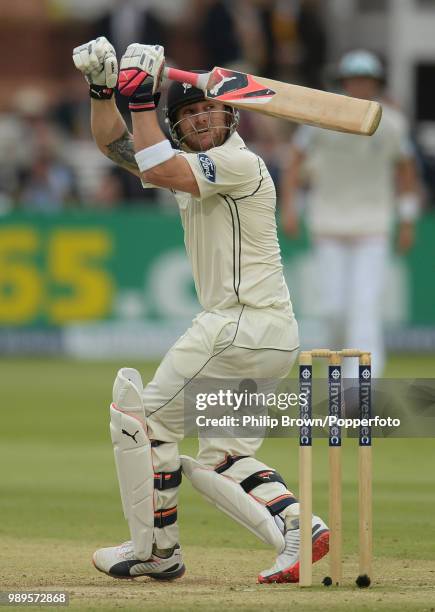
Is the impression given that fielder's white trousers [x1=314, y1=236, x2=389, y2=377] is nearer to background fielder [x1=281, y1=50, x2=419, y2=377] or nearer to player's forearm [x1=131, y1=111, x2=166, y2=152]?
background fielder [x1=281, y1=50, x2=419, y2=377]

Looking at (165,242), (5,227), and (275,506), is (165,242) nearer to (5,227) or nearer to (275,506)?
(5,227)

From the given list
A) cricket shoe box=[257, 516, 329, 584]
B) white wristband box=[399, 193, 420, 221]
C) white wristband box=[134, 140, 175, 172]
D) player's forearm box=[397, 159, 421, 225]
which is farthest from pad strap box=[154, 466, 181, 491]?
white wristband box=[399, 193, 420, 221]

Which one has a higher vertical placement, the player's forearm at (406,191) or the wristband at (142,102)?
the wristband at (142,102)

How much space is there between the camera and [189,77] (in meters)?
5.52

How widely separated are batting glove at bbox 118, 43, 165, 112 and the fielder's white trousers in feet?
16.7

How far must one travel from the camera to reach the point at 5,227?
13.8 meters

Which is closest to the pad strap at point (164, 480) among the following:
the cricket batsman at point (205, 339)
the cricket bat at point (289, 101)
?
the cricket batsman at point (205, 339)

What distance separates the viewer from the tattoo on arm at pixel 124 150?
19.9ft

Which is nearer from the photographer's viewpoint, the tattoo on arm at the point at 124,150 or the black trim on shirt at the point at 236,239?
the black trim on shirt at the point at 236,239

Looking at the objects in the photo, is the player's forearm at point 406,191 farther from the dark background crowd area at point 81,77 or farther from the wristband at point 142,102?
the wristband at point 142,102

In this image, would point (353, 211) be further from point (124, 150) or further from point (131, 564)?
point (131, 564)

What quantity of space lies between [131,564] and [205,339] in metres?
0.85

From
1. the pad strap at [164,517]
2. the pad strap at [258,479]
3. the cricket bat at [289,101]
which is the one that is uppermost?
the cricket bat at [289,101]

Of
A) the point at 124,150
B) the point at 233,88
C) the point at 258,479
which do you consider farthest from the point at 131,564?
the point at 233,88
